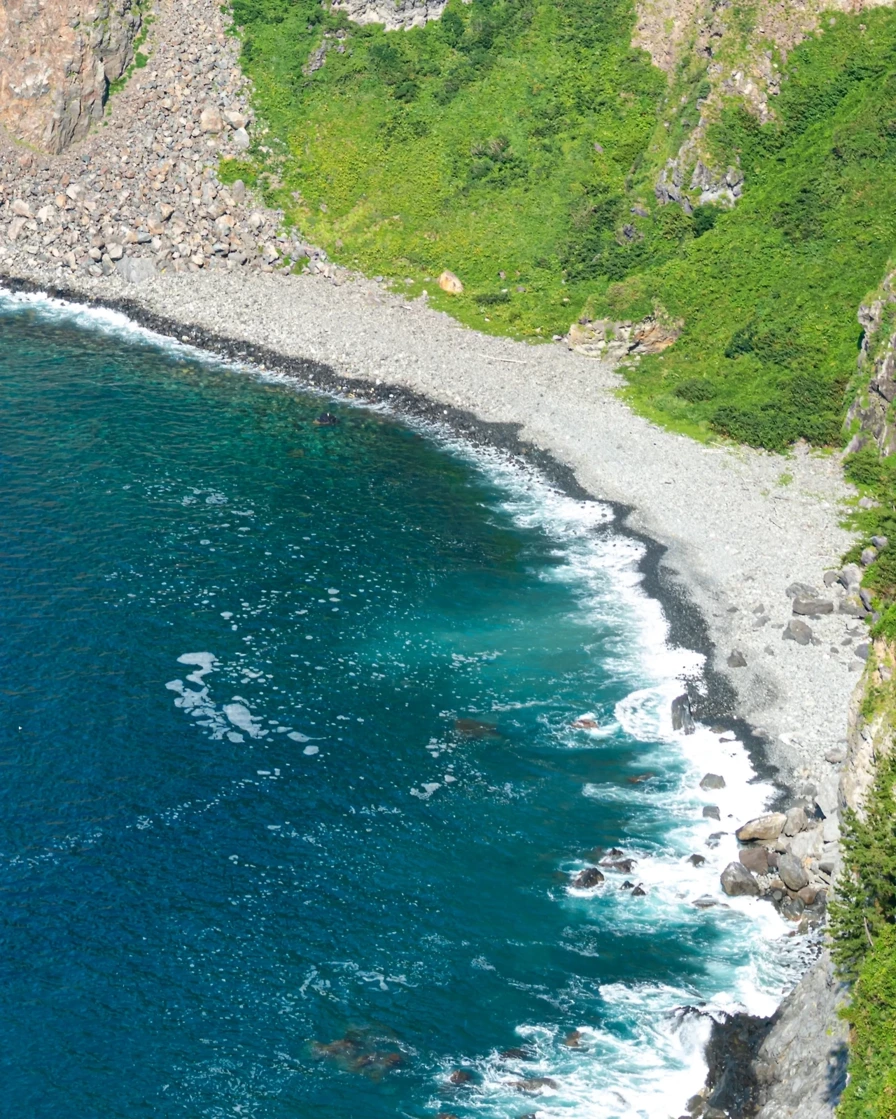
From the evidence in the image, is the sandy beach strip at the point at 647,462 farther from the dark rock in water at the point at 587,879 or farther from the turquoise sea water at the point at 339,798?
the dark rock in water at the point at 587,879

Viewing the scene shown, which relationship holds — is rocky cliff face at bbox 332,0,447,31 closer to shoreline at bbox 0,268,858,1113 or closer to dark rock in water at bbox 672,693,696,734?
shoreline at bbox 0,268,858,1113

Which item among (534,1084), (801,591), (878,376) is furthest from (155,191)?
(534,1084)

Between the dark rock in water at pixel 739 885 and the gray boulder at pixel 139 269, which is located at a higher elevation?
the gray boulder at pixel 139 269

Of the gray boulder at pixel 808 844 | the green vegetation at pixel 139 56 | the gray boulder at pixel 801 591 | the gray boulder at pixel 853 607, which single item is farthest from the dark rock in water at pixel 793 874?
the green vegetation at pixel 139 56

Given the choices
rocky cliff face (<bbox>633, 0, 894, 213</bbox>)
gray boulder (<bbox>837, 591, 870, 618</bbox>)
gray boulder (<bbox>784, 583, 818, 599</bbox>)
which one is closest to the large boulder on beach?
A: gray boulder (<bbox>837, 591, 870, 618</bbox>)

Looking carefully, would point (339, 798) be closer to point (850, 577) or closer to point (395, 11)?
point (850, 577)

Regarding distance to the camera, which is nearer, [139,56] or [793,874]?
[793,874]

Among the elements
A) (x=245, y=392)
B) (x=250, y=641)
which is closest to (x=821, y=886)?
(x=250, y=641)
